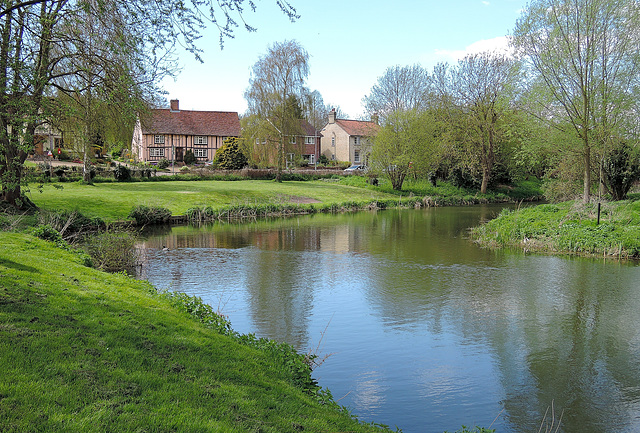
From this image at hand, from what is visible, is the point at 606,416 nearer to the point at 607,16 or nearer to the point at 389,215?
the point at 607,16

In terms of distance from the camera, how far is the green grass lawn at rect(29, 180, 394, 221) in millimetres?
26500

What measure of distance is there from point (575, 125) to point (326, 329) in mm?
19284

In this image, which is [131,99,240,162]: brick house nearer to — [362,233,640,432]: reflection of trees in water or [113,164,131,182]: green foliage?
[113,164,131,182]: green foliage

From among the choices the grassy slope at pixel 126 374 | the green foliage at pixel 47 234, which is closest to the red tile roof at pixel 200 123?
the green foliage at pixel 47 234

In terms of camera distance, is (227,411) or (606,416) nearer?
(227,411)

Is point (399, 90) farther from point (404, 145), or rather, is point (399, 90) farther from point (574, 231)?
point (574, 231)

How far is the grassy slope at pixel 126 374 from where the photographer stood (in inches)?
189

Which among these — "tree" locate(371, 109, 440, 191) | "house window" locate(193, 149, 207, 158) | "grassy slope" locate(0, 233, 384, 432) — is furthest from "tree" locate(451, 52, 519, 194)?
"grassy slope" locate(0, 233, 384, 432)

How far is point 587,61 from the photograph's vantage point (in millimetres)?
23156

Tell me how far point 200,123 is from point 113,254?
57.9 metres

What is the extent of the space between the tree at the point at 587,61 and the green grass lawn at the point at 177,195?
19.1m

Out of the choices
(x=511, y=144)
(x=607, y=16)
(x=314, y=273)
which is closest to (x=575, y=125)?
(x=607, y=16)

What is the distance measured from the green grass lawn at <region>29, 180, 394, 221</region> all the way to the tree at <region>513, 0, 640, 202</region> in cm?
1908

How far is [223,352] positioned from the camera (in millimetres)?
7207
